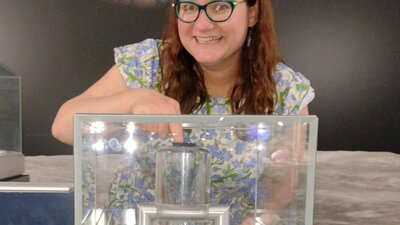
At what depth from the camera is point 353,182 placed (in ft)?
8.83

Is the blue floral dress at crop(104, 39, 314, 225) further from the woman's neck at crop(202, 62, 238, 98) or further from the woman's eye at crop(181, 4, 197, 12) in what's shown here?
the woman's neck at crop(202, 62, 238, 98)

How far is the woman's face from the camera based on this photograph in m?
1.11

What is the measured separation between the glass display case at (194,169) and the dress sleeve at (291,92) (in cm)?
61

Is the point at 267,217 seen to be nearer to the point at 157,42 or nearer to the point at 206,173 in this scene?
the point at 206,173

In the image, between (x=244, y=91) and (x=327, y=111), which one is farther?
(x=327, y=111)

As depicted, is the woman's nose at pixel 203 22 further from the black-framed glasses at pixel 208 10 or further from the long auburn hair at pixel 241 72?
the long auburn hair at pixel 241 72

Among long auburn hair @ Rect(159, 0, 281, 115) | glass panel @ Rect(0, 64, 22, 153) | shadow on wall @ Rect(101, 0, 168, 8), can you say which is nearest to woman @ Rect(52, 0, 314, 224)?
long auburn hair @ Rect(159, 0, 281, 115)

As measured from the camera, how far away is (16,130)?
1.78m

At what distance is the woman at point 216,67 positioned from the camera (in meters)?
1.13

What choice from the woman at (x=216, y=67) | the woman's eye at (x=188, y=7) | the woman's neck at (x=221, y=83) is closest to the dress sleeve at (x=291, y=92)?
the woman at (x=216, y=67)

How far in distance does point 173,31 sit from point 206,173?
0.68 m

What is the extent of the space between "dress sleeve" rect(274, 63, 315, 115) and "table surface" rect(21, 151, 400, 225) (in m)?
0.84

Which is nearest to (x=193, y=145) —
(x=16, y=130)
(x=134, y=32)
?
(x=16, y=130)

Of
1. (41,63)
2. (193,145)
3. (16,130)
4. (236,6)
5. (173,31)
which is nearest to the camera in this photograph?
(193,145)
